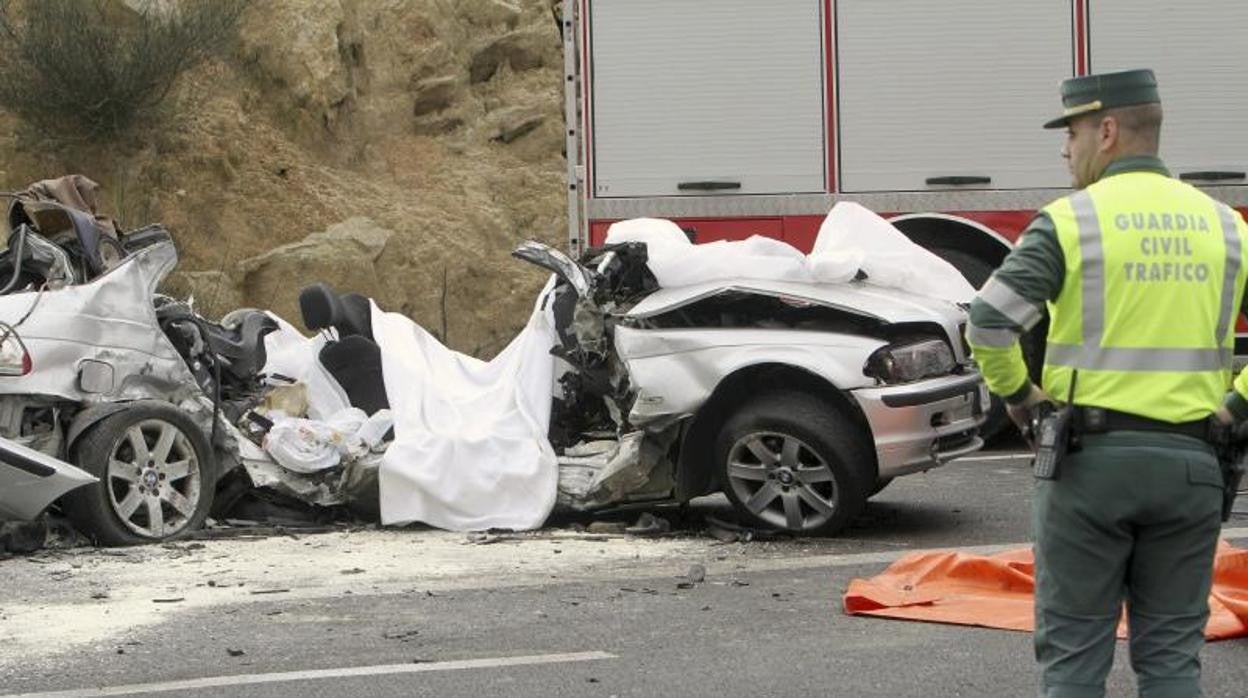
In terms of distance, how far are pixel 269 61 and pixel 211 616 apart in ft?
50.1

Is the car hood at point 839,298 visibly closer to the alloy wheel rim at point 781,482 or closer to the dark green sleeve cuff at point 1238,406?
the alloy wheel rim at point 781,482

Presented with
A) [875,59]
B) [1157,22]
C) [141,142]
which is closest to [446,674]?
[875,59]

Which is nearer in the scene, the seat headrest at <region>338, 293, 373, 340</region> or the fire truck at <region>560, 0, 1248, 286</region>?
the seat headrest at <region>338, 293, 373, 340</region>

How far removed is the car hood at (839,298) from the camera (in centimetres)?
829

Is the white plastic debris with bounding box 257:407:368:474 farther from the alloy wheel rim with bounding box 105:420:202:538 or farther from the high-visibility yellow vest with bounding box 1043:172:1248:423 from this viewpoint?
the high-visibility yellow vest with bounding box 1043:172:1248:423

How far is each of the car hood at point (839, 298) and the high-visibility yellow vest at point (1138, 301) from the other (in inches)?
162

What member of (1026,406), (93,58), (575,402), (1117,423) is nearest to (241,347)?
(575,402)

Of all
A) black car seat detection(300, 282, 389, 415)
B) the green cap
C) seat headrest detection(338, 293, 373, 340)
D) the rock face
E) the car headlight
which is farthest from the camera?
the rock face

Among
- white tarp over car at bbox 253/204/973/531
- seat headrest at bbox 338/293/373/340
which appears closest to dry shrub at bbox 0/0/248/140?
seat headrest at bbox 338/293/373/340

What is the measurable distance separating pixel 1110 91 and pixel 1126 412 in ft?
2.32

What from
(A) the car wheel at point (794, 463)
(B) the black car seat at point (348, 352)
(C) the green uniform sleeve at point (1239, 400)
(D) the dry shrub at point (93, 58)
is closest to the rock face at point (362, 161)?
(D) the dry shrub at point (93, 58)

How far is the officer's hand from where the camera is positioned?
4.15 metres

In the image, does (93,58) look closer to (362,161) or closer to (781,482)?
(362,161)

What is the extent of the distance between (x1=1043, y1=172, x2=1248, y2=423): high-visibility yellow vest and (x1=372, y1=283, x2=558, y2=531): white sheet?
4.84 meters
